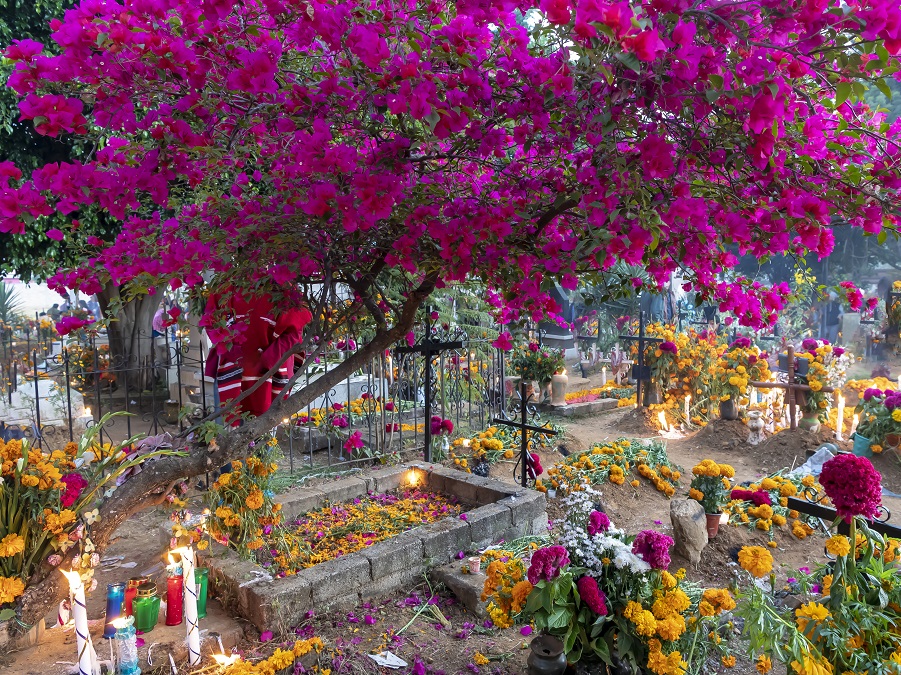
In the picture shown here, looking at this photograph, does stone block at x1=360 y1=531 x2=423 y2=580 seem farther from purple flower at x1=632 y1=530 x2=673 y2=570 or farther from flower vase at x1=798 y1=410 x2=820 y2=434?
flower vase at x1=798 y1=410 x2=820 y2=434

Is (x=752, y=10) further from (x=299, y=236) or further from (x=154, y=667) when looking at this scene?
(x=154, y=667)

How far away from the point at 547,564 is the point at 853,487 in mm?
1156

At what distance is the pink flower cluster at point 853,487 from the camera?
7.63 ft

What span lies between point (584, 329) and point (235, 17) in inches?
606

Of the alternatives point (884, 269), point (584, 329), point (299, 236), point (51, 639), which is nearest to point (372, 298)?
Result: point (299, 236)

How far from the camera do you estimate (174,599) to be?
10.5ft

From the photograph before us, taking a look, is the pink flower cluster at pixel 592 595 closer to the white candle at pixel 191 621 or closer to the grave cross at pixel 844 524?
the grave cross at pixel 844 524

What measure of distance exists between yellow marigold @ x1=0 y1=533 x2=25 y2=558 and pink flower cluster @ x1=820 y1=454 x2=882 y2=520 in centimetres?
341

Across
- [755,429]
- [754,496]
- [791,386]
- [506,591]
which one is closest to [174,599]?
[506,591]

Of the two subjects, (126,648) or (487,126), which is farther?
(126,648)

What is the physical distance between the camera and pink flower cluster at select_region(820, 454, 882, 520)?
232cm

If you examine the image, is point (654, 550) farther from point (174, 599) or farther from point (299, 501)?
point (299, 501)

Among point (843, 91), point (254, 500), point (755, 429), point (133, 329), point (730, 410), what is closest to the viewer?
point (843, 91)

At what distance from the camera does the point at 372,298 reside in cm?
364
